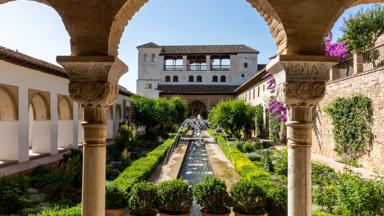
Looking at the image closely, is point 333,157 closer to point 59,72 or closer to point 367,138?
point 367,138

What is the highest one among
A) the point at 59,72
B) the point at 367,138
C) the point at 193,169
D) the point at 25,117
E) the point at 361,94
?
the point at 59,72

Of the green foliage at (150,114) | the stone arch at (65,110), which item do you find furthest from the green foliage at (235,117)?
the stone arch at (65,110)

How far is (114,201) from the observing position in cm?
719

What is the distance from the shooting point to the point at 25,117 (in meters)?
14.2

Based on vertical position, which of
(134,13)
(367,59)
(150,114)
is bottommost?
(150,114)

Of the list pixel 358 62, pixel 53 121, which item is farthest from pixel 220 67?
pixel 53 121

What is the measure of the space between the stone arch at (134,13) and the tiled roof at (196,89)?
4697cm

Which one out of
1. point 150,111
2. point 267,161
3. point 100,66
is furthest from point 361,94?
point 150,111

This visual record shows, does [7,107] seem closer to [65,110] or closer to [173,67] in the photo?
[65,110]

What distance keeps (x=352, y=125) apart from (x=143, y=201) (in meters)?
11.3

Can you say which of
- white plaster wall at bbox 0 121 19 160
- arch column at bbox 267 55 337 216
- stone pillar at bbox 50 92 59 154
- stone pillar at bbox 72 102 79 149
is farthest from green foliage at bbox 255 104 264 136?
arch column at bbox 267 55 337 216

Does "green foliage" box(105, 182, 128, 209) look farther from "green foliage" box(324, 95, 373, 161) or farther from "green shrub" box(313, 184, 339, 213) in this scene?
"green foliage" box(324, 95, 373, 161)

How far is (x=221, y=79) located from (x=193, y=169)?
135 feet

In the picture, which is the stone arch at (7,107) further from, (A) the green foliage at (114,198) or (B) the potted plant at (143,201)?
(B) the potted plant at (143,201)
